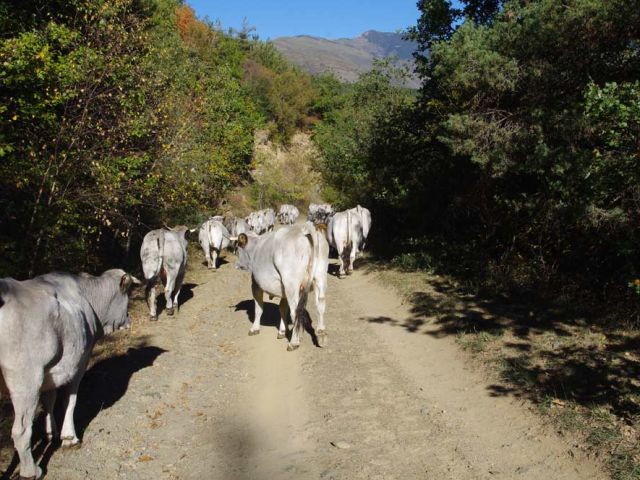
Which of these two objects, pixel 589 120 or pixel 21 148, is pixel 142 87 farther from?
pixel 589 120

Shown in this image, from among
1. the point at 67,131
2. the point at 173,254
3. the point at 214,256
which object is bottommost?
the point at 214,256

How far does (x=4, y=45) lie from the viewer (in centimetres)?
750

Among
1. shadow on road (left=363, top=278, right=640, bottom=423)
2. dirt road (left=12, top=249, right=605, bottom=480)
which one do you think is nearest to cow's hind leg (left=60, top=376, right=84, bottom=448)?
dirt road (left=12, top=249, right=605, bottom=480)

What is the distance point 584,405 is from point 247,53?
4998cm

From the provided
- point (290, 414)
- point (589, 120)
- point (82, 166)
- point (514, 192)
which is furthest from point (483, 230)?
point (82, 166)

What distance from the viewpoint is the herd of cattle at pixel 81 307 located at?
4.50 meters

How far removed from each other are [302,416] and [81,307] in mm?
3166

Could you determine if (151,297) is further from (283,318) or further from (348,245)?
(348,245)

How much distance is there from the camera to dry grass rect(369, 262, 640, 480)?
221 inches

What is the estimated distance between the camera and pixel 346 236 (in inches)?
619

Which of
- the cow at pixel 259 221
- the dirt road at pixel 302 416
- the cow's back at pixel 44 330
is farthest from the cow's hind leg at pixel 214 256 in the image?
the cow's back at pixel 44 330

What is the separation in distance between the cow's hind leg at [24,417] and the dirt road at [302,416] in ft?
1.58

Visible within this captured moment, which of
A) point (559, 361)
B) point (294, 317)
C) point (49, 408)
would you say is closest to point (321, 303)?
point (294, 317)

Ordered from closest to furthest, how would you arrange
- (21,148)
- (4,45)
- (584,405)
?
1. (584,405)
2. (4,45)
3. (21,148)
